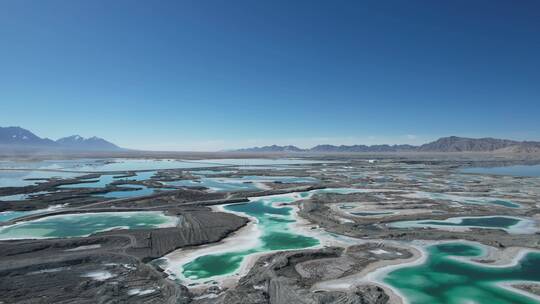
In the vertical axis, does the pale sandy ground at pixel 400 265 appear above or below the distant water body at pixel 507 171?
below

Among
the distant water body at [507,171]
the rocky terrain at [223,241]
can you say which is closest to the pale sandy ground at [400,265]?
the rocky terrain at [223,241]

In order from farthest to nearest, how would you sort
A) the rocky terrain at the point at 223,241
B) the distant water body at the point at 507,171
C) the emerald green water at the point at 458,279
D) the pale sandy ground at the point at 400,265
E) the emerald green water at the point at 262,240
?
the distant water body at the point at 507,171, the emerald green water at the point at 262,240, the pale sandy ground at the point at 400,265, the emerald green water at the point at 458,279, the rocky terrain at the point at 223,241

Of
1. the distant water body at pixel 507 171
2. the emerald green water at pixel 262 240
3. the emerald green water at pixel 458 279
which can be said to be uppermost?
the distant water body at pixel 507 171

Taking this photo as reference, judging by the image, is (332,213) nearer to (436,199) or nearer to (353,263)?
(353,263)

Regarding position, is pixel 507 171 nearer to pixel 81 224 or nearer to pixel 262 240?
pixel 262 240

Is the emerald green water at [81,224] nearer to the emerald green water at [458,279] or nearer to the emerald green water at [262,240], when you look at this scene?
the emerald green water at [262,240]

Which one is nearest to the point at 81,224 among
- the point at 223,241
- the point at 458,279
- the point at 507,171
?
the point at 223,241

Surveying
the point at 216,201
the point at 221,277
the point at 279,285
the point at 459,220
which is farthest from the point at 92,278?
the point at 459,220

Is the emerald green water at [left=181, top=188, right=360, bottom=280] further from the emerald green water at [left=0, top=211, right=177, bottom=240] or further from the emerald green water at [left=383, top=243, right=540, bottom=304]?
the emerald green water at [left=0, top=211, right=177, bottom=240]
